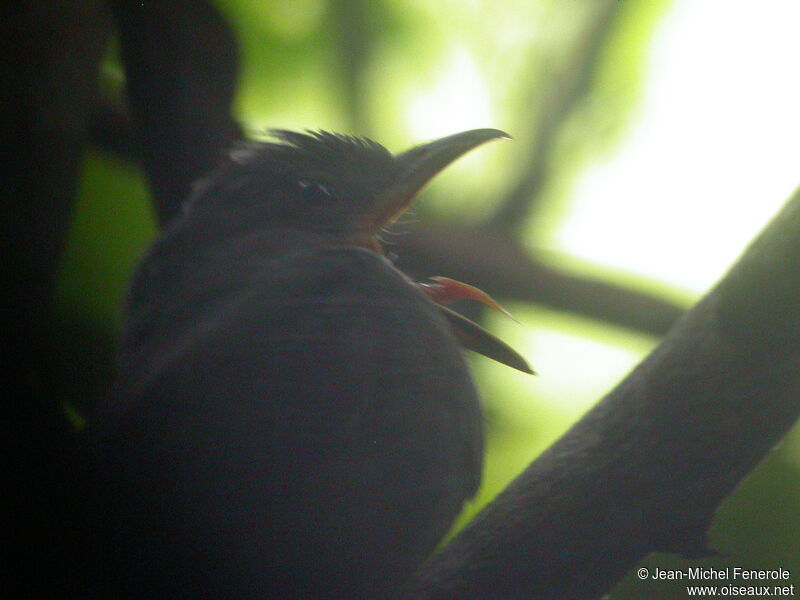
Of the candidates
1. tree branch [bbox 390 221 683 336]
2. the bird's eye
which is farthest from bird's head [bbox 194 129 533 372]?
tree branch [bbox 390 221 683 336]

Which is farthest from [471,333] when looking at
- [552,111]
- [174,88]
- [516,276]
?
[174,88]

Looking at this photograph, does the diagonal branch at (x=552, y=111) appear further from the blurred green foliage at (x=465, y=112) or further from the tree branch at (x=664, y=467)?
the tree branch at (x=664, y=467)

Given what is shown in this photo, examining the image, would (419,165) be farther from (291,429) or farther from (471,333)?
(291,429)

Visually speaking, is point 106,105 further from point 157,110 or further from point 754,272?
point 754,272

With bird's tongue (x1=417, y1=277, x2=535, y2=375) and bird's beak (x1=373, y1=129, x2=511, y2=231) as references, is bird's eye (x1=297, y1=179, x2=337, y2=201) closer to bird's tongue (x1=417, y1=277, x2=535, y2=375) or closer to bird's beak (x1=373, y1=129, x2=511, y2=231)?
bird's beak (x1=373, y1=129, x2=511, y2=231)

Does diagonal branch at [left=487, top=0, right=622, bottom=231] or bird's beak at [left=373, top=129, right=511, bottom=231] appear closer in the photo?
bird's beak at [left=373, top=129, right=511, bottom=231]

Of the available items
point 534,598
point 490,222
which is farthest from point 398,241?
point 534,598

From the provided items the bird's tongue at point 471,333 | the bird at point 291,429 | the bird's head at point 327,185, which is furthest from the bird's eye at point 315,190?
the bird's tongue at point 471,333
